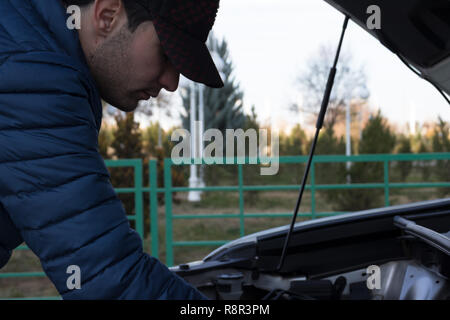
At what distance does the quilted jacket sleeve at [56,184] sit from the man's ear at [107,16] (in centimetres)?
16

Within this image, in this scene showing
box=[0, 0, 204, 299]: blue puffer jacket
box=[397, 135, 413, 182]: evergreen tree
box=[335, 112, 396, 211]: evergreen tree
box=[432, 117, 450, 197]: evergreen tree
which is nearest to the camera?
box=[0, 0, 204, 299]: blue puffer jacket

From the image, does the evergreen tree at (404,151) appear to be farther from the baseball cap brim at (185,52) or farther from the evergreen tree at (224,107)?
the baseball cap brim at (185,52)

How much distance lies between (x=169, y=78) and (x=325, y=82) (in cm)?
1868

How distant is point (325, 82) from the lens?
1911cm

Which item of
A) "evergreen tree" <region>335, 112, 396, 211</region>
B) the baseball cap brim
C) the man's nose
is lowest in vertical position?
"evergreen tree" <region>335, 112, 396, 211</region>

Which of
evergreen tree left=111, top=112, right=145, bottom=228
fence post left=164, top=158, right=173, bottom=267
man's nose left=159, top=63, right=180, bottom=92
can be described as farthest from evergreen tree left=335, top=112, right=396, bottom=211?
man's nose left=159, top=63, right=180, bottom=92

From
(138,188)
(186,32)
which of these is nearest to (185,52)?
(186,32)

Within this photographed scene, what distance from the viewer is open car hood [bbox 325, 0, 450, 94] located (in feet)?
4.63

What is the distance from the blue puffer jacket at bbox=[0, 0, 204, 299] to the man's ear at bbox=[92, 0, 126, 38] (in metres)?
0.13

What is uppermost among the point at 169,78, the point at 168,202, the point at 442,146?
the point at 169,78

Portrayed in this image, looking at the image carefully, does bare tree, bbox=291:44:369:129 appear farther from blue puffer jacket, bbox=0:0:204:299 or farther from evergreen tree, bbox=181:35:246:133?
blue puffer jacket, bbox=0:0:204:299

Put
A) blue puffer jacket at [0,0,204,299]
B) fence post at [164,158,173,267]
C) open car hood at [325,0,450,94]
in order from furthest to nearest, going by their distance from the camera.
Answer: fence post at [164,158,173,267], open car hood at [325,0,450,94], blue puffer jacket at [0,0,204,299]

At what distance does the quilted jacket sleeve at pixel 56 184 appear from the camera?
2.88 feet

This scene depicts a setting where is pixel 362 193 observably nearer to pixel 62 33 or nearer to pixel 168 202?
pixel 168 202
